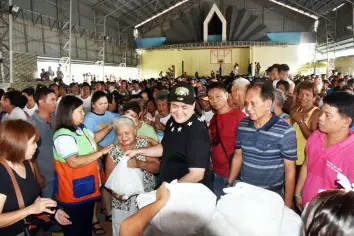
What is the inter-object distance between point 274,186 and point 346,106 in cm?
74

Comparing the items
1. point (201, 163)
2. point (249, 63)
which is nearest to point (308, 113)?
point (201, 163)

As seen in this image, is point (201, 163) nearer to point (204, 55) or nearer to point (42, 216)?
point (42, 216)

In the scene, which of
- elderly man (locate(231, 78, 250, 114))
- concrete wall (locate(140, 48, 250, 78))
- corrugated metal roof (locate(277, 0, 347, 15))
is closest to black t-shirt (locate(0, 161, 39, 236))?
elderly man (locate(231, 78, 250, 114))

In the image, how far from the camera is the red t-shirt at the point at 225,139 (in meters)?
2.90

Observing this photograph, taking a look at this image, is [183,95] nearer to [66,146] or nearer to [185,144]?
[185,144]

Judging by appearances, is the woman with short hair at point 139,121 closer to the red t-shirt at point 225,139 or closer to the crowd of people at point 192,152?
the crowd of people at point 192,152

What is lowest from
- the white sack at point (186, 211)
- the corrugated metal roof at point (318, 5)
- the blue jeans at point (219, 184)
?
the blue jeans at point (219, 184)

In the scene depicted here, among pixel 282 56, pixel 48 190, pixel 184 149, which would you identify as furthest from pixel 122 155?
pixel 282 56

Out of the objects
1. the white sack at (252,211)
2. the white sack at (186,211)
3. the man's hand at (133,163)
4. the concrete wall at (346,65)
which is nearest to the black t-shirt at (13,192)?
the man's hand at (133,163)

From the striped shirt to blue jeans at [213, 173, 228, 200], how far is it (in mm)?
563

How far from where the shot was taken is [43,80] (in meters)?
13.2

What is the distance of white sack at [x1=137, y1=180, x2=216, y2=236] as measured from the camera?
1.04 meters

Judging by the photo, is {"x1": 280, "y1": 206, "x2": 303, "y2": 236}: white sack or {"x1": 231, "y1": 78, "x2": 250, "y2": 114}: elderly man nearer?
{"x1": 280, "y1": 206, "x2": 303, "y2": 236}: white sack

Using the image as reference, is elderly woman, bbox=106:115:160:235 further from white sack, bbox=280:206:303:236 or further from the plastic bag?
white sack, bbox=280:206:303:236
